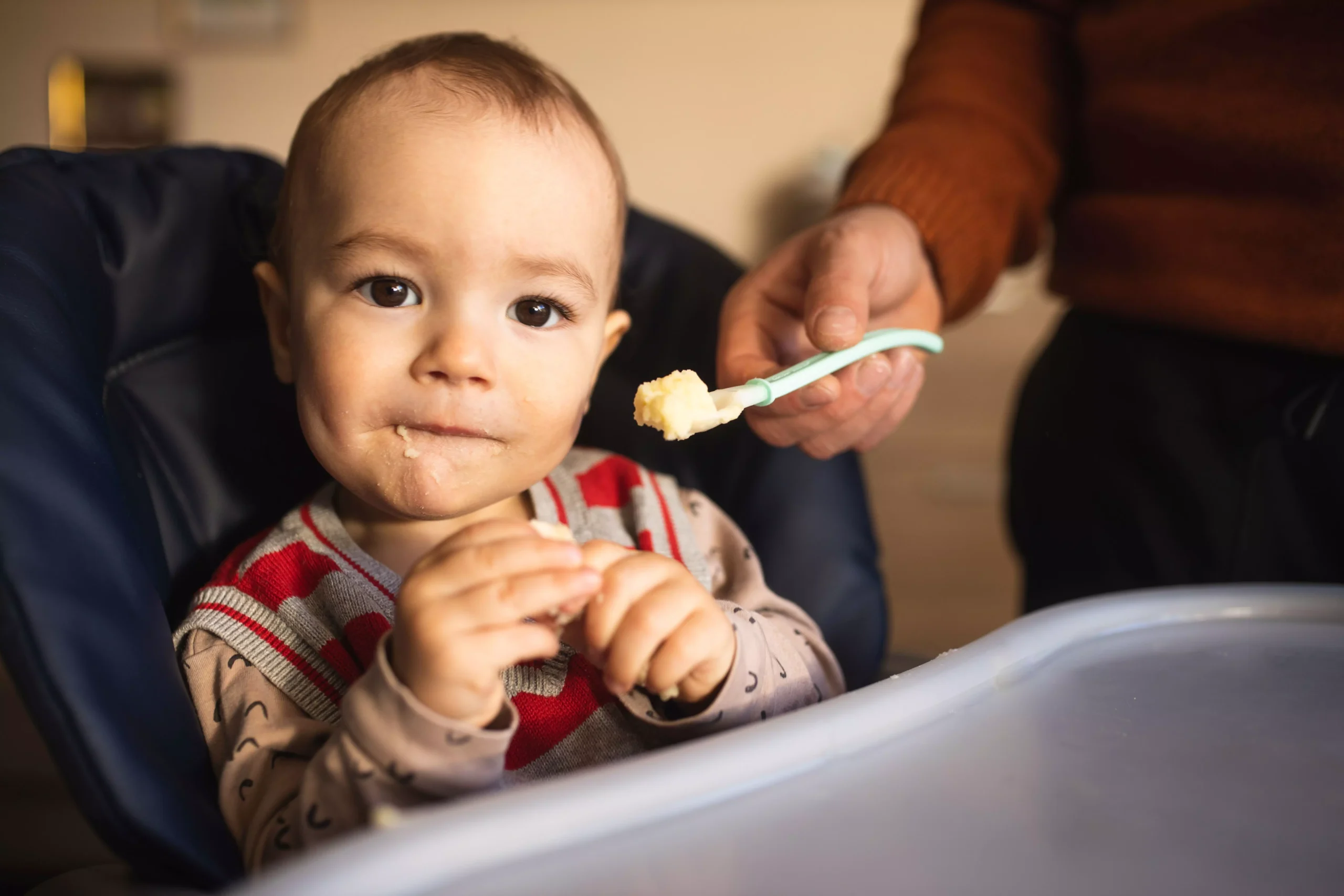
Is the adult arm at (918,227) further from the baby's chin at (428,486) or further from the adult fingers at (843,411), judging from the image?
the baby's chin at (428,486)

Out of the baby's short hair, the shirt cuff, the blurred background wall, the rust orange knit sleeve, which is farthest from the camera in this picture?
the blurred background wall

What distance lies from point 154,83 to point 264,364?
237 cm

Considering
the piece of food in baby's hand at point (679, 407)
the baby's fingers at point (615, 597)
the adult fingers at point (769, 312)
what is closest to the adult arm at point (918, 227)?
the adult fingers at point (769, 312)

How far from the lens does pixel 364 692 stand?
0.53 m

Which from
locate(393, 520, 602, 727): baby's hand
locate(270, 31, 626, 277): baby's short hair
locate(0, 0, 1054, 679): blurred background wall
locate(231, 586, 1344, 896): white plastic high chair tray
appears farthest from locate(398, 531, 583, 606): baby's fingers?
locate(0, 0, 1054, 679): blurred background wall

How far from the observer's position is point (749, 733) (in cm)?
49

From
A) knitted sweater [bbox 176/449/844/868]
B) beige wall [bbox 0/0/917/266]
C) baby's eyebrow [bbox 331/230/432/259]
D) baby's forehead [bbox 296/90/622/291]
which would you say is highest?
baby's forehead [bbox 296/90/622/291]

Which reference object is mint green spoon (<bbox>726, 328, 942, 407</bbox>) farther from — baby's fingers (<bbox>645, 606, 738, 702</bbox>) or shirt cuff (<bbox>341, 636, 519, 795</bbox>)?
shirt cuff (<bbox>341, 636, 519, 795</bbox>)

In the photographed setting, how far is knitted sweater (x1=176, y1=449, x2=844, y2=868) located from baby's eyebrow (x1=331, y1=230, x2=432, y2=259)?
0.21m

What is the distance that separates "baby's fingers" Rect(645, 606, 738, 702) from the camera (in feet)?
1.87

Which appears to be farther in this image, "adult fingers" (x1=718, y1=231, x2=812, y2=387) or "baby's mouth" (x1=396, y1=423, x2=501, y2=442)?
"adult fingers" (x1=718, y1=231, x2=812, y2=387)

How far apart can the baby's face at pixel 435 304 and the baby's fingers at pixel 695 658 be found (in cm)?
19

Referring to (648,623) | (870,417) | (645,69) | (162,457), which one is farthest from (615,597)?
(645,69)

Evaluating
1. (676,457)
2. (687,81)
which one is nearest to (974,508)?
(687,81)
